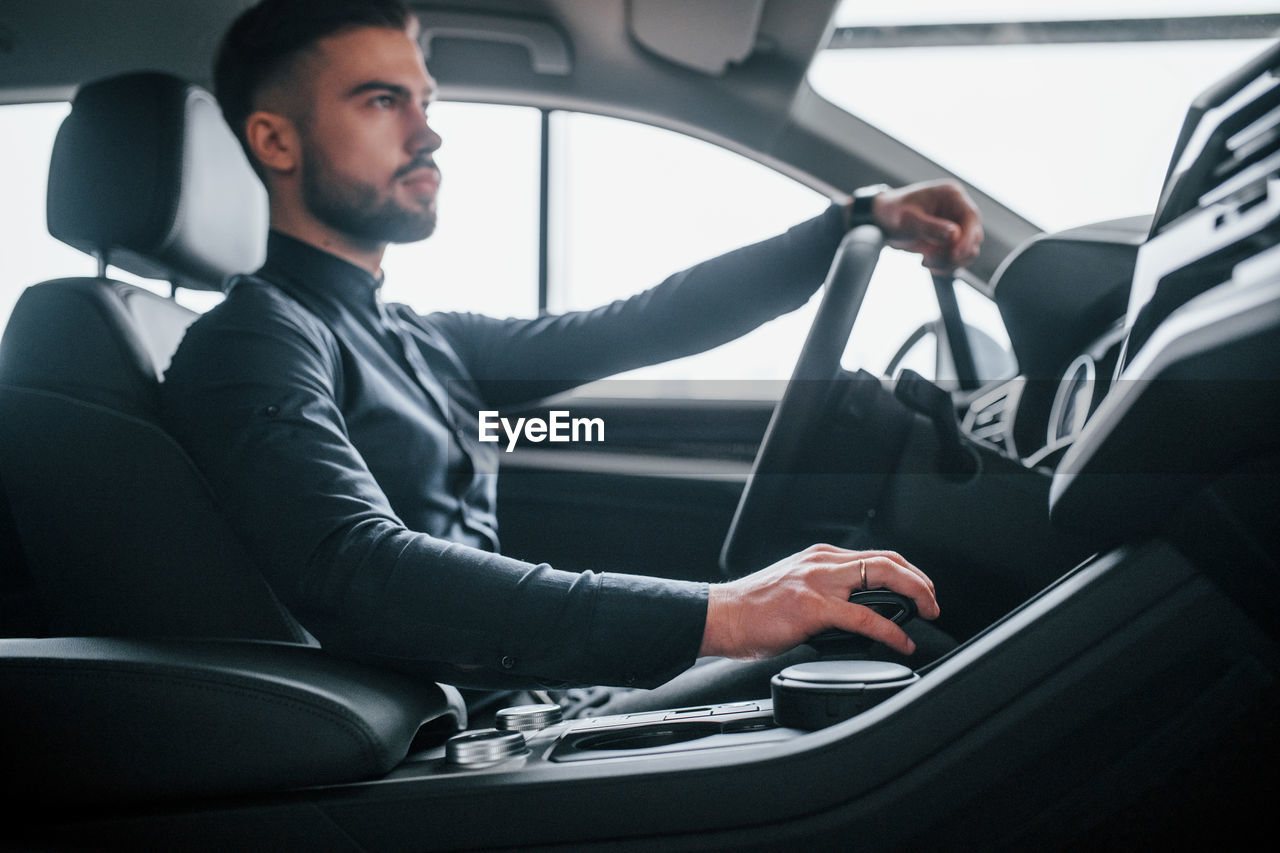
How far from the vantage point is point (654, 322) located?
1.32m

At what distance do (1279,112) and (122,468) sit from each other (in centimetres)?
90

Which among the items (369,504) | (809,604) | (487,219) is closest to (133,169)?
(369,504)

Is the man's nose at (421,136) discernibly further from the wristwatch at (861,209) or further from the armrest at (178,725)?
the armrest at (178,725)

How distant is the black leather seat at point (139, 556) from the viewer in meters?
0.65

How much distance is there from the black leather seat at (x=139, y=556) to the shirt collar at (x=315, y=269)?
0.03 metres

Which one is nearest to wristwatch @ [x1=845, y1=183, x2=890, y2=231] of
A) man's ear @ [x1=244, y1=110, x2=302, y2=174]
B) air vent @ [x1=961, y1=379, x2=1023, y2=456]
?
air vent @ [x1=961, y1=379, x2=1023, y2=456]

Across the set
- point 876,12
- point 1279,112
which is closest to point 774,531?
point 1279,112

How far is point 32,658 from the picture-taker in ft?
2.23

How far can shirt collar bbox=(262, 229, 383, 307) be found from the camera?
1.11 meters

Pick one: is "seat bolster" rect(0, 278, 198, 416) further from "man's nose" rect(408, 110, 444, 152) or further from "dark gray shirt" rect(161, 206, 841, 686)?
"man's nose" rect(408, 110, 444, 152)

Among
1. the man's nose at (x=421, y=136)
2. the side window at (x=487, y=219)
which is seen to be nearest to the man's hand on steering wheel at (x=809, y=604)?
the man's nose at (x=421, y=136)

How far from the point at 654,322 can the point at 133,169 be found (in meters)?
0.68

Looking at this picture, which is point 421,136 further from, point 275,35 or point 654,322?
point 654,322

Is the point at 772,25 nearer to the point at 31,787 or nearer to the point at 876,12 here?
the point at 876,12
